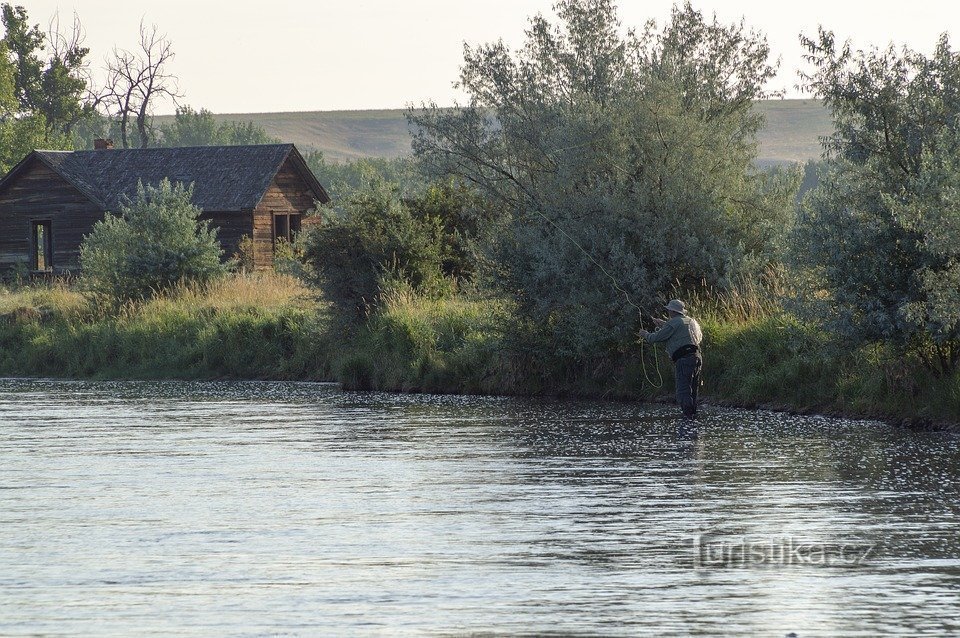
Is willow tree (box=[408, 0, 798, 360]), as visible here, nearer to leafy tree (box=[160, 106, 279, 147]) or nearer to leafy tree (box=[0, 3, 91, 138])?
leafy tree (box=[0, 3, 91, 138])

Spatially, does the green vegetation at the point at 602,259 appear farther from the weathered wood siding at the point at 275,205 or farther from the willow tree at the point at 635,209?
the weathered wood siding at the point at 275,205

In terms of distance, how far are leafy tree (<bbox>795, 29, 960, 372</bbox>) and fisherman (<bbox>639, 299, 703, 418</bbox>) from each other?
1850 mm

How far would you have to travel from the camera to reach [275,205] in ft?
180

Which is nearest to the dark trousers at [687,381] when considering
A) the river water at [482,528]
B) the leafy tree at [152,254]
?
the river water at [482,528]

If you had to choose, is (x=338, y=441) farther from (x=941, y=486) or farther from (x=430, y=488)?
(x=941, y=486)

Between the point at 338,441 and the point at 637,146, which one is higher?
the point at 637,146

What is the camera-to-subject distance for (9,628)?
8.78 metres

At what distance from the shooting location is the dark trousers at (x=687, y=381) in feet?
69.9

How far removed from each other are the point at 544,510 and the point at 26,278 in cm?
4530

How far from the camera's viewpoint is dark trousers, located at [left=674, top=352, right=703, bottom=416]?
2130cm

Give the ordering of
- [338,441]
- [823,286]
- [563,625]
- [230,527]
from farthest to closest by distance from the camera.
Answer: [823,286]
[338,441]
[230,527]
[563,625]

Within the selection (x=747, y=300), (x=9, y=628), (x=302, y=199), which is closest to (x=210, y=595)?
(x=9, y=628)

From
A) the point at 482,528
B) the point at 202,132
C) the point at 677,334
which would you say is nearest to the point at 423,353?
the point at 677,334

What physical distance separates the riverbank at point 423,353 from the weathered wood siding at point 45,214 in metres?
13.0
